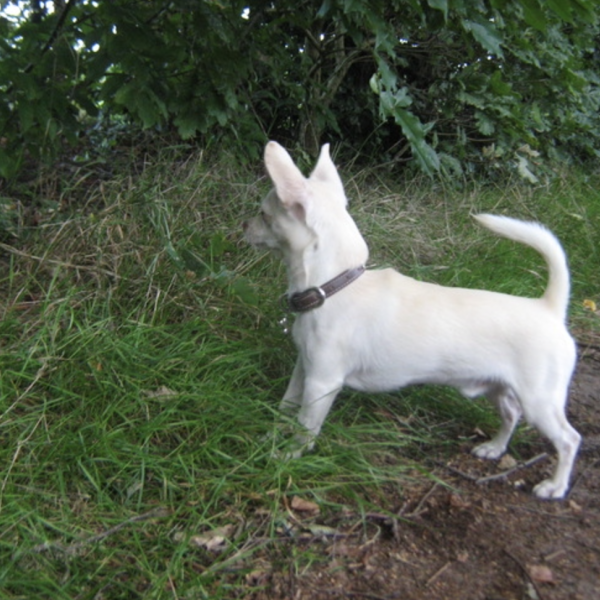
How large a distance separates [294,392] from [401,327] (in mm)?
538

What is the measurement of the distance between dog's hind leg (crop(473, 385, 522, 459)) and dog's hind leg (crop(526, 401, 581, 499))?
25 cm

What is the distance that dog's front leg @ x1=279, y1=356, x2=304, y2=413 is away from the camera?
116 inches

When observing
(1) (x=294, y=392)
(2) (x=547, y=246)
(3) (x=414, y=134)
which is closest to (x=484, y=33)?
(3) (x=414, y=134)

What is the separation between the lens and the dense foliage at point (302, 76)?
323 centimetres

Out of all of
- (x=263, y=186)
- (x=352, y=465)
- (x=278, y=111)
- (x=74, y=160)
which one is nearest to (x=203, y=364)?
(x=352, y=465)

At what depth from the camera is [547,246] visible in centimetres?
278

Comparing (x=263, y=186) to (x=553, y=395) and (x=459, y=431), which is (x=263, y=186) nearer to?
(x=459, y=431)

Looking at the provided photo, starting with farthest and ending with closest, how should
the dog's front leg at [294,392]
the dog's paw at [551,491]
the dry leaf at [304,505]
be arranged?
the dog's front leg at [294,392], the dog's paw at [551,491], the dry leaf at [304,505]

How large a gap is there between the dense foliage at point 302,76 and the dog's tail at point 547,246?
2.36ft

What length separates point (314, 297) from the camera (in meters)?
2.72

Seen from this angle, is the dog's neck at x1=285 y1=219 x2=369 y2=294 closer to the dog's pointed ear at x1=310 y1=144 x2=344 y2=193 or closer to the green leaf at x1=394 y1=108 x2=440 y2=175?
the dog's pointed ear at x1=310 y1=144 x2=344 y2=193

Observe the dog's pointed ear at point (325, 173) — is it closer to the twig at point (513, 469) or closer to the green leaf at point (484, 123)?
the twig at point (513, 469)

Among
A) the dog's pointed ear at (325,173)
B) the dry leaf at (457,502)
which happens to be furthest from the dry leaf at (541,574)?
the dog's pointed ear at (325,173)

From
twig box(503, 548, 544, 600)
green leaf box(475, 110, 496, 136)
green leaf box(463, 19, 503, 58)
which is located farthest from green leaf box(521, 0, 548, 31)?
green leaf box(475, 110, 496, 136)
